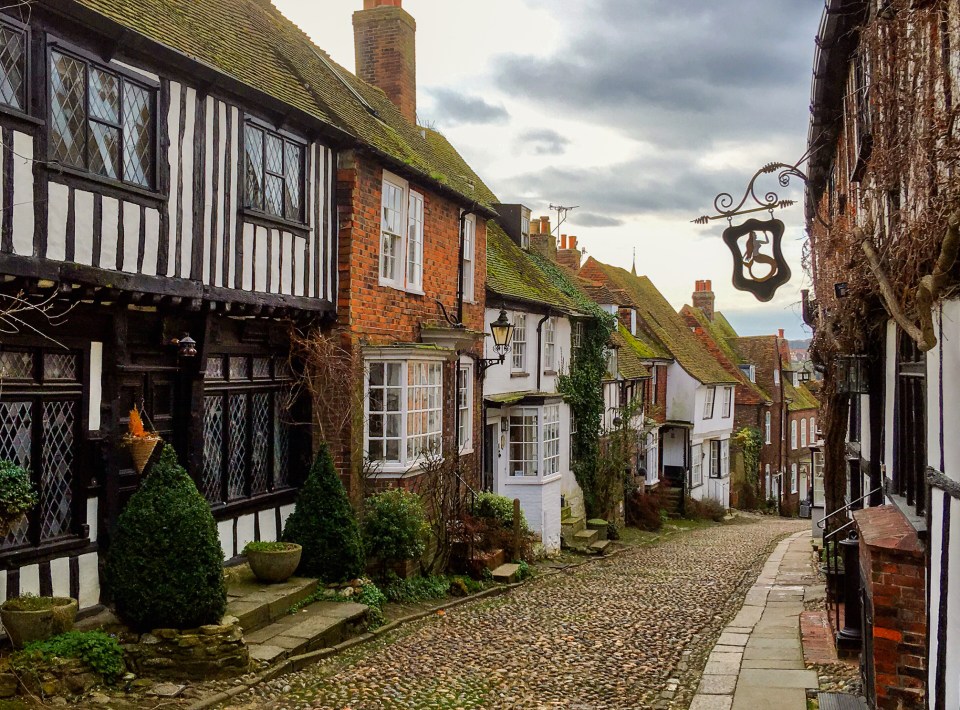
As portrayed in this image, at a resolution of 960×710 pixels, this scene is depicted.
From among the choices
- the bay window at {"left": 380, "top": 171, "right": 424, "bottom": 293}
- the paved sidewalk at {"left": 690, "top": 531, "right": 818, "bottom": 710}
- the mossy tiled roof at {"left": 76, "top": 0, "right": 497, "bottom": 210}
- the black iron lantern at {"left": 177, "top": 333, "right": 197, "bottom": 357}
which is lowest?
the paved sidewalk at {"left": 690, "top": 531, "right": 818, "bottom": 710}

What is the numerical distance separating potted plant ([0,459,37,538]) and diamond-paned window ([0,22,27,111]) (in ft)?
9.87

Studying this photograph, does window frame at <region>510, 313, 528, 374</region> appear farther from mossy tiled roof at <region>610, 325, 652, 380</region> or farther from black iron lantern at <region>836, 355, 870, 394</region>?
black iron lantern at <region>836, 355, 870, 394</region>

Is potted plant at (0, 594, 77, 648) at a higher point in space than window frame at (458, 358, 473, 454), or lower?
lower

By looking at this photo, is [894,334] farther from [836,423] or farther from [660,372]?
[660,372]

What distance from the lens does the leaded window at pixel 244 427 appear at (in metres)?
10.6

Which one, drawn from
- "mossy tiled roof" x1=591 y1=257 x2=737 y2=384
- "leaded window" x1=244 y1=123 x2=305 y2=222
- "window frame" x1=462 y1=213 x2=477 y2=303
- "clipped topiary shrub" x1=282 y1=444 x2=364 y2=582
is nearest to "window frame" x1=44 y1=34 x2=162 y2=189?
"leaded window" x1=244 y1=123 x2=305 y2=222

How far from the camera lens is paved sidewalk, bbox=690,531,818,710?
26.6 feet

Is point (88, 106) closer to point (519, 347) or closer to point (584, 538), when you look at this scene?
point (519, 347)

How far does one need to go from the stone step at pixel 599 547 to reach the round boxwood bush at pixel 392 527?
9.33m

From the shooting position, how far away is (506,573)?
48.0ft

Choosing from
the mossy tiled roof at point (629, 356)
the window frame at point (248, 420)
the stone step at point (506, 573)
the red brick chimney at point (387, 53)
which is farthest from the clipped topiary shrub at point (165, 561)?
the mossy tiled roof at point (629, 356)

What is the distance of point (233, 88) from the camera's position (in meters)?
9.97

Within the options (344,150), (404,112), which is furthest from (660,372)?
(344,150)

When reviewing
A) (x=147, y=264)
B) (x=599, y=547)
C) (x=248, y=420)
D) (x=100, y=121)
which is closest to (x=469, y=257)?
(x=248, y=420)
